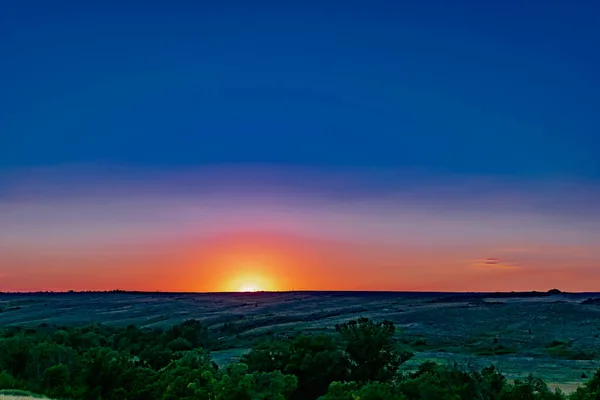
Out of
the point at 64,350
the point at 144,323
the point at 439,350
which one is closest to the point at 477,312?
the point at 439,350

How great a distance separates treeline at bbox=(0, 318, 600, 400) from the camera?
111 ft

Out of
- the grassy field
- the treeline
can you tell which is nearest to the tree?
the treeline

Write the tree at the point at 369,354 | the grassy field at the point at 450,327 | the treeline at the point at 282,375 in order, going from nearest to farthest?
the treeline at the point at 282,375 → the tree at the point at 369,354 → the grassy field at the point at 450,327

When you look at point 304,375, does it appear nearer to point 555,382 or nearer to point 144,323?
point 555,382

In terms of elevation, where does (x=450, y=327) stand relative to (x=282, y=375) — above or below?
above

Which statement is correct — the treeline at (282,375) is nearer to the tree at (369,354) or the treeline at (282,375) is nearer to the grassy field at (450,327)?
the tree at (369,354)

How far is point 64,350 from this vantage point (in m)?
54.8

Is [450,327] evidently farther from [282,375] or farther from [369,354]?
[282,375]

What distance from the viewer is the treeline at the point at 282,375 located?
33.8m

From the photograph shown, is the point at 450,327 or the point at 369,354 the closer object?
the point at 369,354

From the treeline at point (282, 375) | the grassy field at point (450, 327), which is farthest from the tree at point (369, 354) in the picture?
the grassy field at point (450, 327)

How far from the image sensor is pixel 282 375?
126 feet

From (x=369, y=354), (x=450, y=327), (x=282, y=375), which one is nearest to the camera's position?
(x=282, y=375)

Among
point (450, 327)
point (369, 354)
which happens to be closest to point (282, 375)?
point (369, 354)
